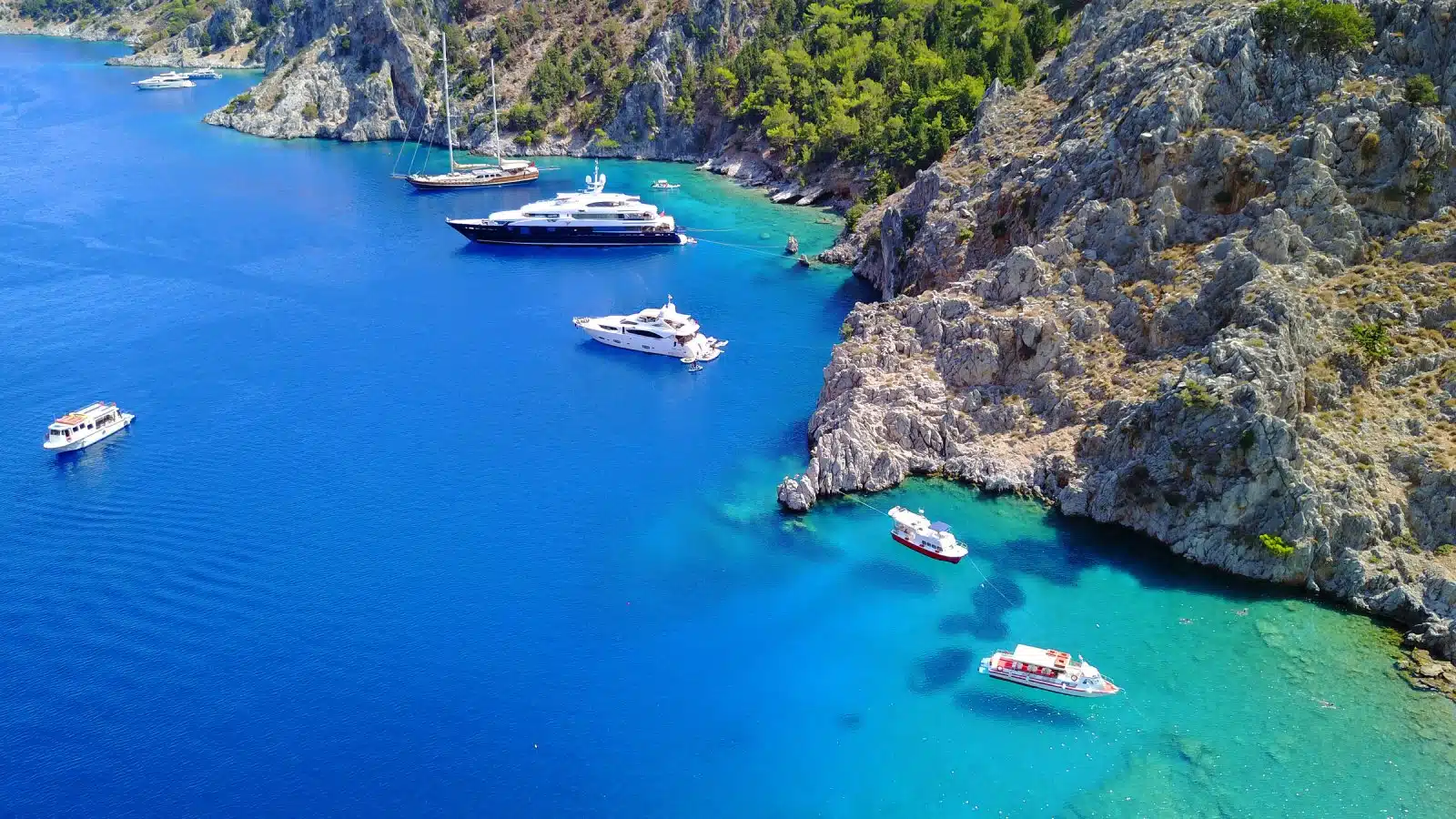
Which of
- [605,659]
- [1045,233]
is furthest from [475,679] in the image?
[1045,233]

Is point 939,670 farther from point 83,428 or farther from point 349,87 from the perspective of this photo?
point 349,87

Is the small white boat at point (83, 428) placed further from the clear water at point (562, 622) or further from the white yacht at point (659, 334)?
the white yacht at point (659, 334)

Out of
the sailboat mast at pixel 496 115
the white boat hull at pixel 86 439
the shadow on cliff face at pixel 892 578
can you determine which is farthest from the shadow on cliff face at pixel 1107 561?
the sailboat mast at pixel 496 115

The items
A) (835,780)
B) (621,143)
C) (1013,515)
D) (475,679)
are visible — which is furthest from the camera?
(621,143)

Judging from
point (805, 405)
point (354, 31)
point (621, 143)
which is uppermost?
point (354, 31)

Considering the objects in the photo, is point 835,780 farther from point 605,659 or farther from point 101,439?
point 101,439

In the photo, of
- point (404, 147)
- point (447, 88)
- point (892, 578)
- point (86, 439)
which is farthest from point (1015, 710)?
point (404, 147)
